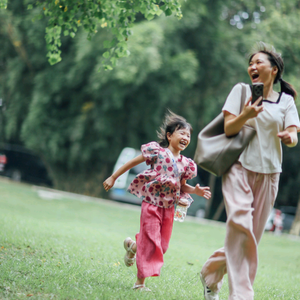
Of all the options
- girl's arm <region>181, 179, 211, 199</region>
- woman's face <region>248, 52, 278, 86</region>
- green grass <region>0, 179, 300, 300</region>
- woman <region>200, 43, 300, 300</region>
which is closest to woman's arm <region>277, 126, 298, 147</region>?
woman <region>200, 43, 300, 300</region>

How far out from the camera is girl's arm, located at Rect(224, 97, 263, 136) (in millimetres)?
3090

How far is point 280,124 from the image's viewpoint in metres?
3.33

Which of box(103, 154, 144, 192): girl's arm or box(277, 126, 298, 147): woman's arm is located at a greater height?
box(277, 126, 298, 147): woman's arm

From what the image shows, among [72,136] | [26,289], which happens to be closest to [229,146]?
[26,289]

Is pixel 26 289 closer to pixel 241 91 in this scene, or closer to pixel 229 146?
pixel 229 146

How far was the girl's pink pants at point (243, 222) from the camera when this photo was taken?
3172 mm

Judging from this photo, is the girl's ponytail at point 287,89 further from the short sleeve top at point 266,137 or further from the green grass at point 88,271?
the green grass at point 88,271

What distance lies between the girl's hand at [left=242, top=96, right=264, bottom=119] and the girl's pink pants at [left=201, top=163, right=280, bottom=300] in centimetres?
46

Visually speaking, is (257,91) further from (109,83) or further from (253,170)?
(109,83)

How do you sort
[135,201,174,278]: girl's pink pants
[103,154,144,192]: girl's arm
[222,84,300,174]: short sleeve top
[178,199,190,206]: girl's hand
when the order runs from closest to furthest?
1. [222,84,300,174]: short sleeve top
2. [135,201,174,278]: girl's pink pants
3. [103,154,144,192]: girl's arm
4. [178,199,190,206]: girl's hand

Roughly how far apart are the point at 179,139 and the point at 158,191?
55 centimetres

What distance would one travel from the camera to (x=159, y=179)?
3.97 m

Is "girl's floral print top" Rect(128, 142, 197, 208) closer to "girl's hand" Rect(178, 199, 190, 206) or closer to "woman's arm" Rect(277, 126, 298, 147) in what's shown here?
"girl's hand" Rect(178, 199, 190, 206)

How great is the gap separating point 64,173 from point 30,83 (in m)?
4.53
